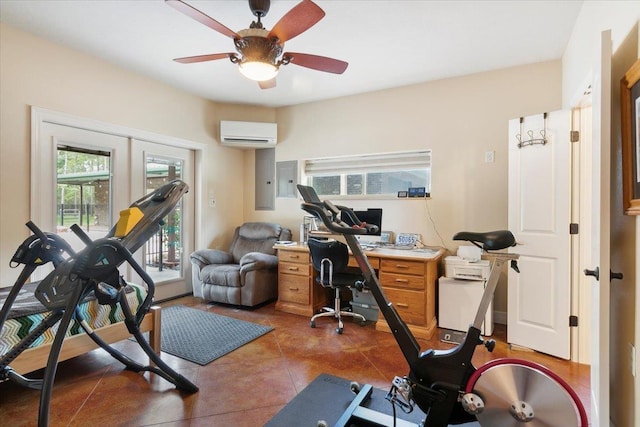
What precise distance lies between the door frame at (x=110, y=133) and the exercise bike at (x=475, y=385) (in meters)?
2.68

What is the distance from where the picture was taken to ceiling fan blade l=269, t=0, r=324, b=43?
177 cm

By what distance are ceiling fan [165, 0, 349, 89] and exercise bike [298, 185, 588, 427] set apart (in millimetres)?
1051

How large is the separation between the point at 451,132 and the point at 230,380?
10.8ft

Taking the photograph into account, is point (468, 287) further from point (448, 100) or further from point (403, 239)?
point (448, 100)

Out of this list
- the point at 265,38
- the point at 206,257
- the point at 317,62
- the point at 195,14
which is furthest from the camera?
the point at 206,257

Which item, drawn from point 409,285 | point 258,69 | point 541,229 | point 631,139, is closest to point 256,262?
point 409,285

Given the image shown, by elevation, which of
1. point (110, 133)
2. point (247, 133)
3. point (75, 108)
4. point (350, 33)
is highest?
point (350, 33)

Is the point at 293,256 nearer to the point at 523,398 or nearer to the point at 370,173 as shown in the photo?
the point at 370,173

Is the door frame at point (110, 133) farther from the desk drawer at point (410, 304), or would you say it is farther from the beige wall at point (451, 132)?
the desk drawer at point (410, 304)

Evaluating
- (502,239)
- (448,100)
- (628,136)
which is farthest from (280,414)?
(448,100)

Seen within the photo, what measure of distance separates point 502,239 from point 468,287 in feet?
5.21

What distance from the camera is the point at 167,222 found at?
416 cm

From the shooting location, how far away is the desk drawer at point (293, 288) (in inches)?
141

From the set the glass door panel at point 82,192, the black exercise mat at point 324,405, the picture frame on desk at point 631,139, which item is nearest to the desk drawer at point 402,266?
the black exercise mat at point 324,405
